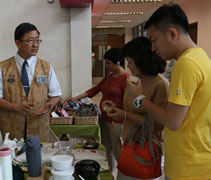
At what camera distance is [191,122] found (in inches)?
41.2

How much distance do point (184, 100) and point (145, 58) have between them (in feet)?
1.75

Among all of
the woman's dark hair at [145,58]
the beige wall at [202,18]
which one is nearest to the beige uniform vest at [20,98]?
the woman's dark hair at [145,58]

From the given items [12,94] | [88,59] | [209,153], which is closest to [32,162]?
[209,153]

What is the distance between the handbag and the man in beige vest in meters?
0.84

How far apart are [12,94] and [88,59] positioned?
1540mm

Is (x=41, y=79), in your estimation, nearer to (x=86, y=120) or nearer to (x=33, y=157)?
(x=86, y=120)

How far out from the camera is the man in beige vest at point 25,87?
1.85 meters

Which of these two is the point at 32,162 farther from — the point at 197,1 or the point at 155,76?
the point at 197,1

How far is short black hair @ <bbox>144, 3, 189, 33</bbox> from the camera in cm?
104

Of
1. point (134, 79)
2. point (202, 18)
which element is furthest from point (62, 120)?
point (202, 18)

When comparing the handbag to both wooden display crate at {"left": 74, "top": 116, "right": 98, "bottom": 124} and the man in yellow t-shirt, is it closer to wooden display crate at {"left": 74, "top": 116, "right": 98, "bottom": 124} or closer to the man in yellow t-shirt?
the man in yellow t-shirt

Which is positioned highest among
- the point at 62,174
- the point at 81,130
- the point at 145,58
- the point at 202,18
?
the point at 202,18

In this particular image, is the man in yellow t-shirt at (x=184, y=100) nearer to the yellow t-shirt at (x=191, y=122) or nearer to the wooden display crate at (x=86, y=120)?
the yellow t-shirt at (x=191, y=122)

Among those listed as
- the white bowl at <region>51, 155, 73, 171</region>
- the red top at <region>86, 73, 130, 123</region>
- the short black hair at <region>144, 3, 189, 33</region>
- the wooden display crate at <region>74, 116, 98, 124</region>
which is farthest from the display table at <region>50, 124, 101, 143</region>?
the short black hair at <region>144, 3, 189, 33</region>
